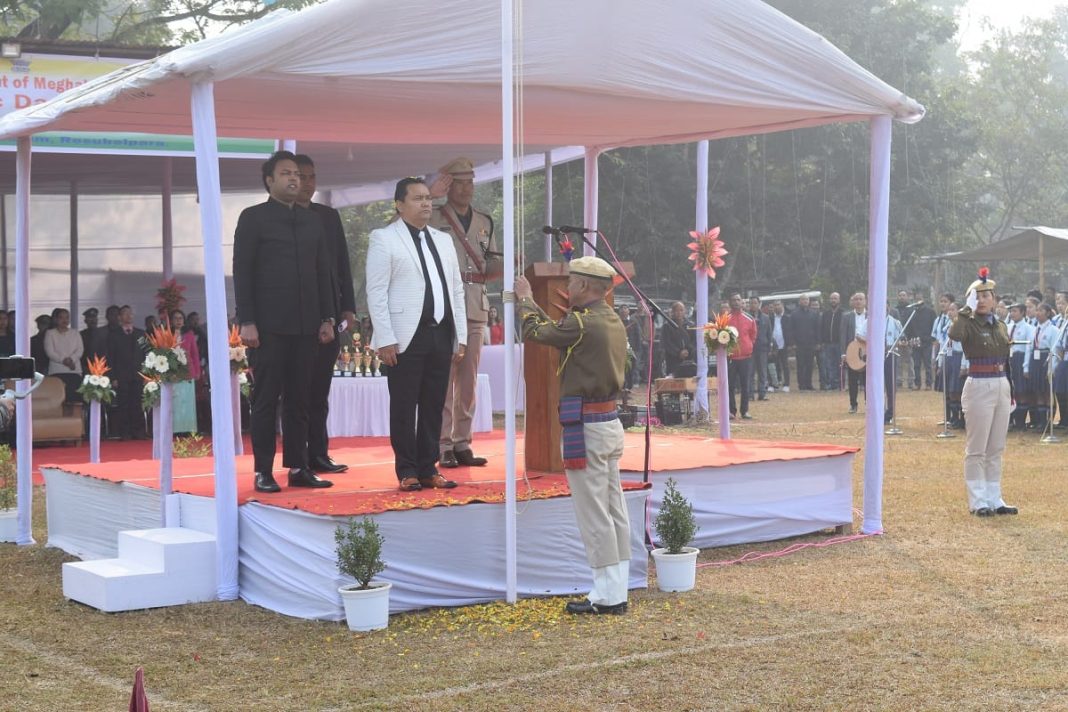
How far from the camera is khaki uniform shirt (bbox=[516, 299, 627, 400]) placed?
6695 mm

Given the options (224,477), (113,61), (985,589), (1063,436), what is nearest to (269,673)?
(224,477)

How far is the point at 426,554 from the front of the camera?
275 inches

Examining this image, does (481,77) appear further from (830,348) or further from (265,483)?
(830,348)

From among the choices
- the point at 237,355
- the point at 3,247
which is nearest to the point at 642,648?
the point at 237,355

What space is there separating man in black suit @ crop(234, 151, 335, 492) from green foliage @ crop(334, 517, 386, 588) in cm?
118

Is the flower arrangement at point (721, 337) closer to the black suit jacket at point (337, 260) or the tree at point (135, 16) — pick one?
the black suit jacket at point (337, 260)

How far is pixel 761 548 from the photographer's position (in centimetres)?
902

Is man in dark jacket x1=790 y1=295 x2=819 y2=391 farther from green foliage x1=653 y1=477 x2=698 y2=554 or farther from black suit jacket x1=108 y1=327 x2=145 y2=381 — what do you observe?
green foliage x1=653 y1=477 x2=698 y2=554

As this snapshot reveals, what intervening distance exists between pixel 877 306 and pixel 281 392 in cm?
390

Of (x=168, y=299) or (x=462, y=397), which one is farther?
(x=168, y=299)

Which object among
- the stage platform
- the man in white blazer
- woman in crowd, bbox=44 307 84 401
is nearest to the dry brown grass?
the stage platform

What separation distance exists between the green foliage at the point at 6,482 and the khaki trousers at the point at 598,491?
15.8 feet

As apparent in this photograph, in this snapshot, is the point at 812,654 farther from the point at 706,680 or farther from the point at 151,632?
the point at 151,632

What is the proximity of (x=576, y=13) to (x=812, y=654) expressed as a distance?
3645mm
